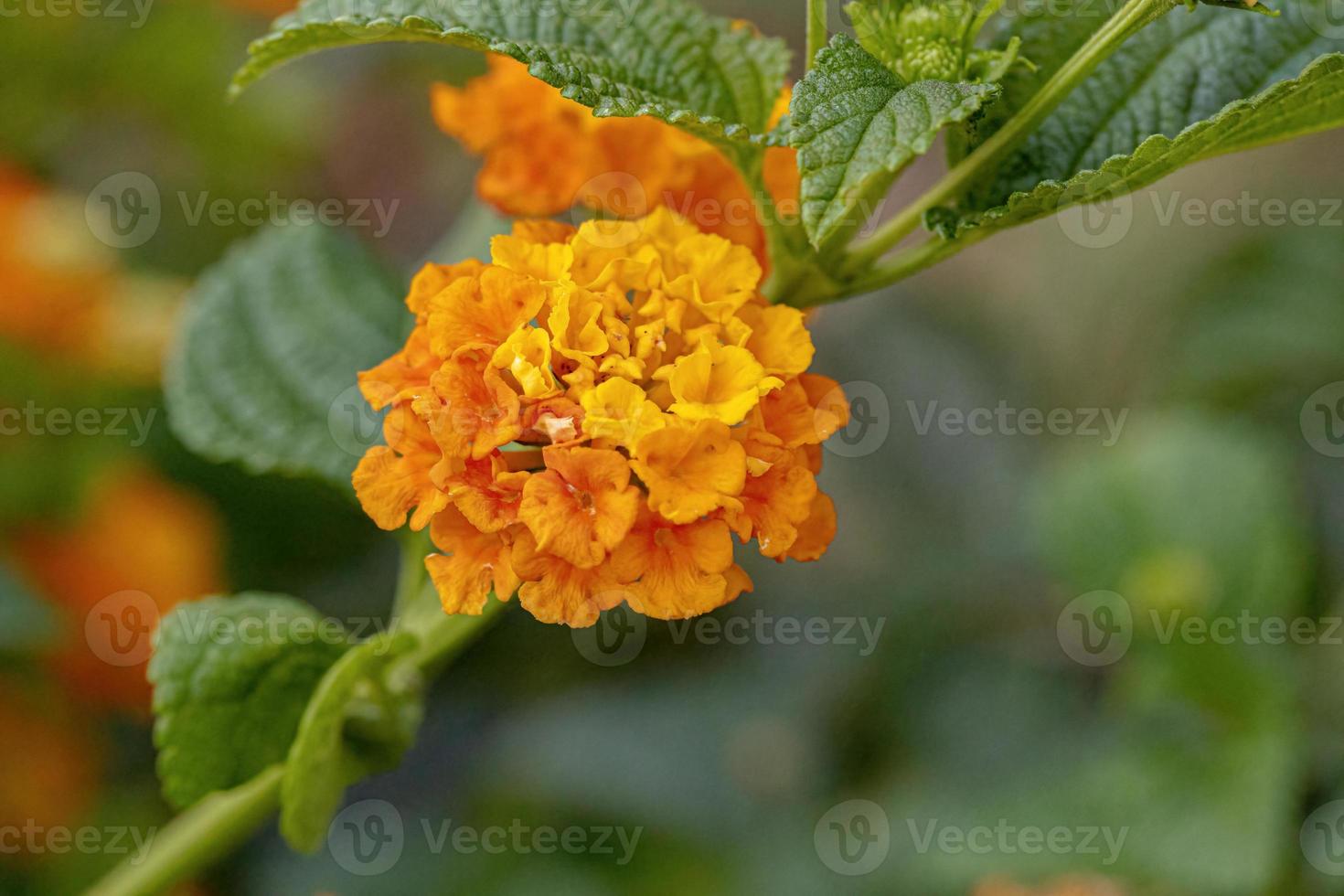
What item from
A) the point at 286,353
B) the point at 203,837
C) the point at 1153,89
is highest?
the point at 1153,89

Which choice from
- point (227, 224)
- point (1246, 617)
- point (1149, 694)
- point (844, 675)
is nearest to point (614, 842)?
point (844, 675)

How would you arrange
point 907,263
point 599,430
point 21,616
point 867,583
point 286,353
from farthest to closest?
point 867,583 → point 21,616 → point 286,353 → point 907,263 → point 599,430

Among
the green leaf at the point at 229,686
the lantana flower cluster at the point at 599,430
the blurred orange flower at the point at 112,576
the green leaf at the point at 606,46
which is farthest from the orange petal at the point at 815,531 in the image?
the blurred orange flower at the point at 112,576

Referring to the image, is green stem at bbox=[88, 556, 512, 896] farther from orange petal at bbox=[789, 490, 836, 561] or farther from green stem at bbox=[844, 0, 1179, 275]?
green stem at bbox=[844, 0, 1179, 275]

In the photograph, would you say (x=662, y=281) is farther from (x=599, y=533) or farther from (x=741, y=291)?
(x=599, y=533)

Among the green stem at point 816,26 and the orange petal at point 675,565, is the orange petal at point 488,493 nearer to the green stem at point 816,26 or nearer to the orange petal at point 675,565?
the orange petal at point 675,565

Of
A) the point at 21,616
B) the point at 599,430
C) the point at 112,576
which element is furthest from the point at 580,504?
the point at 112,576

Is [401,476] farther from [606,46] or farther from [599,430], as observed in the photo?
[606,46]
